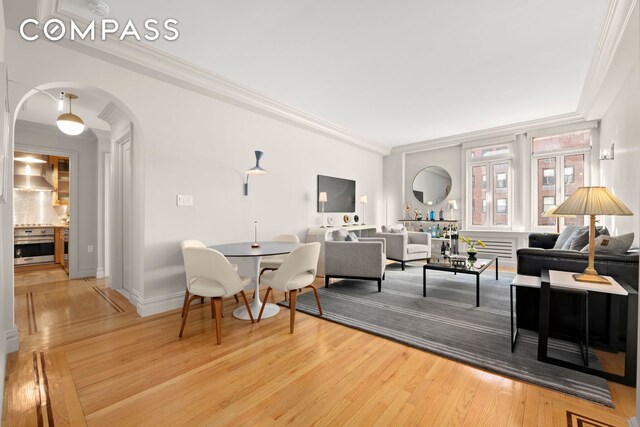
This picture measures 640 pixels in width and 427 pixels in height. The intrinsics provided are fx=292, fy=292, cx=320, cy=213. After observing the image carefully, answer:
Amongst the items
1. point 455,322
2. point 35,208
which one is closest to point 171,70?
point 455,322

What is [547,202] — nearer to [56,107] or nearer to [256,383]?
[256,383]

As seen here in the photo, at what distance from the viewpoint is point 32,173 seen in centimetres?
603

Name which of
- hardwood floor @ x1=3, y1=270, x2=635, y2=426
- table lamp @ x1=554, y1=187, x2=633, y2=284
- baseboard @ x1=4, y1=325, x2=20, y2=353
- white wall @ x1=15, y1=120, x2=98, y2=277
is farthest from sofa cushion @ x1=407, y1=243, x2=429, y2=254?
white wall @ x1=15, y1=120, x2=98, y2=277

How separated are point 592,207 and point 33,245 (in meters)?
8.60

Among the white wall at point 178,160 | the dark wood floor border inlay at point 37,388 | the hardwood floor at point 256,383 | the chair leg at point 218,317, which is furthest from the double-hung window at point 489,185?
the dark wood floor border inlay at point 37,388

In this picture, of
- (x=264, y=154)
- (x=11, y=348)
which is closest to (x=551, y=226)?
(x=264, y=154)

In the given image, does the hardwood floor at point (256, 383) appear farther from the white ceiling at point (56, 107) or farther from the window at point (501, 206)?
the window at point (501, 206)

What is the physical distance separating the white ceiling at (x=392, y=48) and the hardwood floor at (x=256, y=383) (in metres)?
2.74

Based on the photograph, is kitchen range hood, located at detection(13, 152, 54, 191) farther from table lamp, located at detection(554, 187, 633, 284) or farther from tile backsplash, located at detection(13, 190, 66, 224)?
table lamp, located at detection(554, 187, 633, 284)

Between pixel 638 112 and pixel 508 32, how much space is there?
1.54m

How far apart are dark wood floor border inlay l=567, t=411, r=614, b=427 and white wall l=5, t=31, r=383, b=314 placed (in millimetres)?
3453

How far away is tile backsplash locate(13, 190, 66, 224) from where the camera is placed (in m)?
6.05

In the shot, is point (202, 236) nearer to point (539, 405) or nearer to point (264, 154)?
point (264, 154)

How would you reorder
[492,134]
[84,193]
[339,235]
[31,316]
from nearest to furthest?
1. [31,316]
2. [339,235]
3. [84,193]
4. [492,134]
